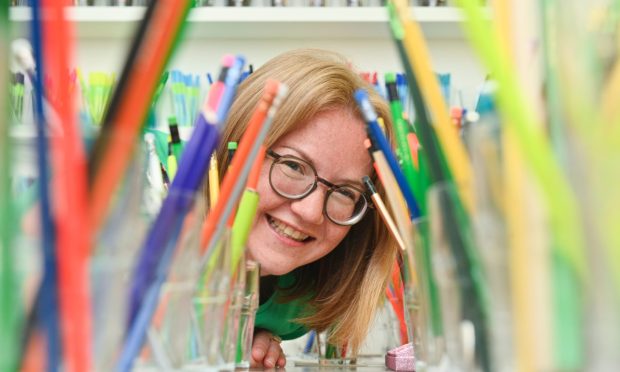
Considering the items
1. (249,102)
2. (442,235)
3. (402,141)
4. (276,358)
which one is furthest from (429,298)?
(249,102)

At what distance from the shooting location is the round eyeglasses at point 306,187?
101 cm

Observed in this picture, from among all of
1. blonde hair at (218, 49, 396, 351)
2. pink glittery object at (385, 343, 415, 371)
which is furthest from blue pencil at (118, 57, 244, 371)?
blonde hair at (218, 49, 396, 351)

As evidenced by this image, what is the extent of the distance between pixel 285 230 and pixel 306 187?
7 cm

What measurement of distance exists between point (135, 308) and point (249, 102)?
754 mm

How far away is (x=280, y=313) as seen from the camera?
1.19 metres

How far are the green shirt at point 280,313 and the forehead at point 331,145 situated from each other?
0.27m

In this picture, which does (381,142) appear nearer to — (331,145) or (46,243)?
(46,243)

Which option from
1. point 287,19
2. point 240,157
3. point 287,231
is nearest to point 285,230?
point 287,231

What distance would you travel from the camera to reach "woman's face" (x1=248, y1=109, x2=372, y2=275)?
1011 mm

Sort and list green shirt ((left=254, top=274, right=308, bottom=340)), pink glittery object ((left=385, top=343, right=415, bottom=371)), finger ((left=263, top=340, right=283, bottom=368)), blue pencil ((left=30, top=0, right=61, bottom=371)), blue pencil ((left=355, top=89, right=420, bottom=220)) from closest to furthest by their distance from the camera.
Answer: blue pencil ((left=30, top=0, right=61, bottom=371)) < blue pencil ((left=355, top=89, right=420, bottom=220)) < pink glittery object ((left=385, top=343, right=415, bottom=371)) < finger ((left=263, top=340, right=283, bottom=368)) < green shirt ((left=254, top=274, right=308, bottom=340))

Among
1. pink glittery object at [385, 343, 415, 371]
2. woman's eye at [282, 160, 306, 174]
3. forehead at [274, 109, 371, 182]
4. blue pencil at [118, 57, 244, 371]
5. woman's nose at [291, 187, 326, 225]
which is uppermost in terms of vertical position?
forehead at [274, 109, 371, 182]

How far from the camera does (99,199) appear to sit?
234 mm

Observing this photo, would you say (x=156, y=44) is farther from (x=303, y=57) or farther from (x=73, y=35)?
(x=303, y=57)

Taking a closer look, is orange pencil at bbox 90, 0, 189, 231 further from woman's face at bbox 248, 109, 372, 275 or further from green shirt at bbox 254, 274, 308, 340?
green shirt at bbox 254, 274, 308, 340
